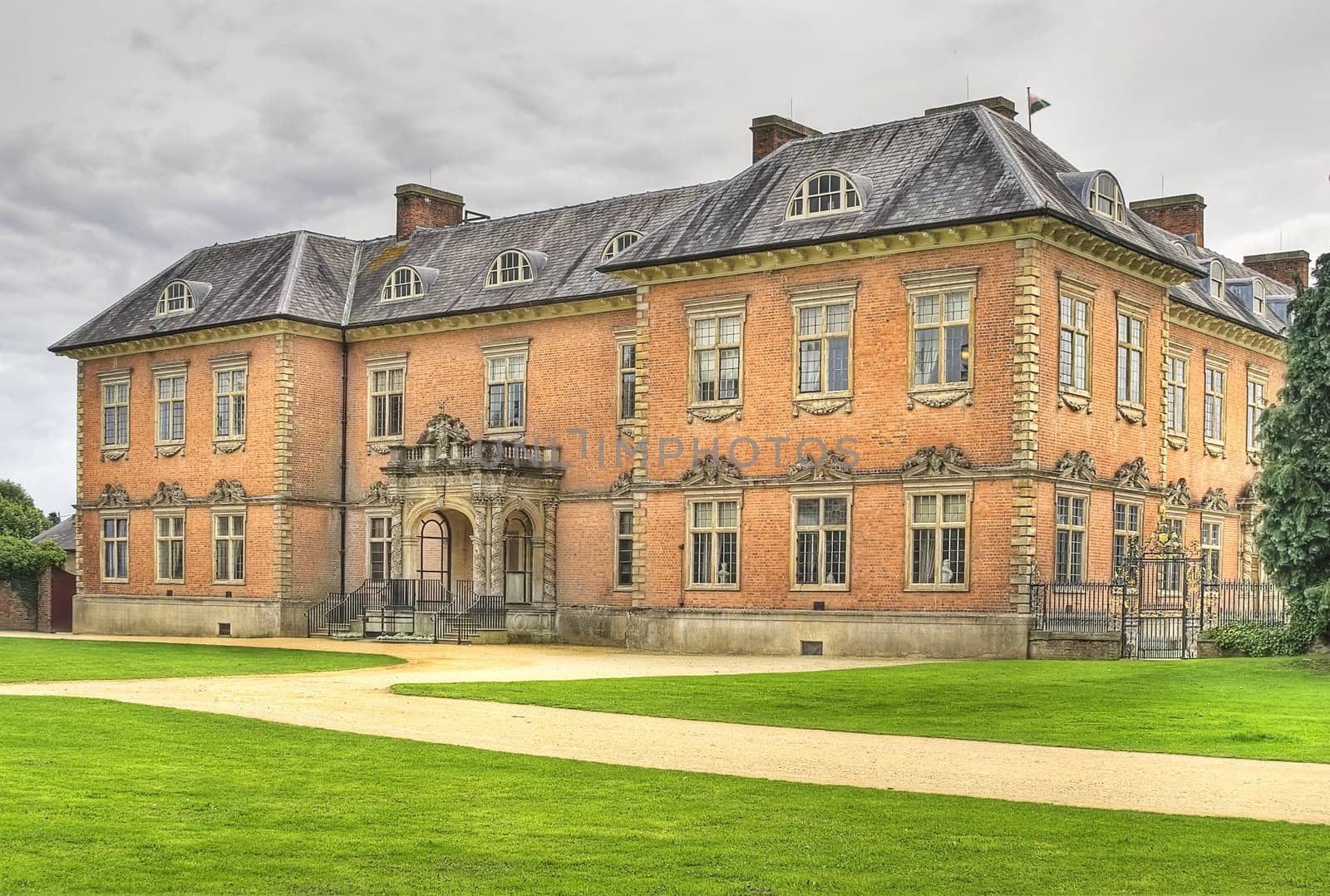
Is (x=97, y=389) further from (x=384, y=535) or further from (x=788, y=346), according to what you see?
(x=788, y=346)

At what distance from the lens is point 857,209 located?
3484 cm

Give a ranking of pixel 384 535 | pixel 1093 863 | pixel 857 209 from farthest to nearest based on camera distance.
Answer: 1. pixel 384 535
2. pixel 857 209
3. pixel 1093 863

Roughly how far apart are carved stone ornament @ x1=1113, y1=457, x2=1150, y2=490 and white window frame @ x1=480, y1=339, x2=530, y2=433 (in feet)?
49.8

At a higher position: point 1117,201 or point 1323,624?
point 1117,201

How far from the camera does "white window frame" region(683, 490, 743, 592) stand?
36.0 m

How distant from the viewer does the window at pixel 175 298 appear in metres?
48.4

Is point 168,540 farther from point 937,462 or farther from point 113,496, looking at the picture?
point 937,462

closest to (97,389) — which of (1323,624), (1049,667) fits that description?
(1049,667)

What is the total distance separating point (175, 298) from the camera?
48.9m

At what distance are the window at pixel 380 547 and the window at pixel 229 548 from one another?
3.67 meters

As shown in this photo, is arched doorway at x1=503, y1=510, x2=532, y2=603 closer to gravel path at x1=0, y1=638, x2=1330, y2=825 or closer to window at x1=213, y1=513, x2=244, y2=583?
window at x1=213, y1=513, x2=244, y2=583

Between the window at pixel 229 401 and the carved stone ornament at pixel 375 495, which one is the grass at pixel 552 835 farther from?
the window at pixel 229 401

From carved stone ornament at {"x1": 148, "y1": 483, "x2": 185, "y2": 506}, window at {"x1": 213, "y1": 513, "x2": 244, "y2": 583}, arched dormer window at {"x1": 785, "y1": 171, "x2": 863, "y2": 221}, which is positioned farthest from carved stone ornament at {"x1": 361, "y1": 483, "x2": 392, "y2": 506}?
arched dormer window at {"x1": 785, "y1": 171, "x2": 863, "y2": 221}

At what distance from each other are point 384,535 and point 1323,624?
26300 millimetres
